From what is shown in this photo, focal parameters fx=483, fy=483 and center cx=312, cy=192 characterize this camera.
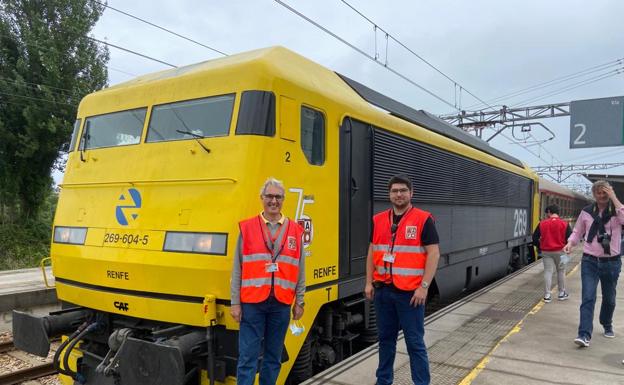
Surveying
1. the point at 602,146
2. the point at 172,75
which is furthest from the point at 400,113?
the point at 602,146

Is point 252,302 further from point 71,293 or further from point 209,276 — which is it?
point 71,293

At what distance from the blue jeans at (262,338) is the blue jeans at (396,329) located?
83 cm

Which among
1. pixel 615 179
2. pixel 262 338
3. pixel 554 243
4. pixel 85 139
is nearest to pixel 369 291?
pixel 262 338

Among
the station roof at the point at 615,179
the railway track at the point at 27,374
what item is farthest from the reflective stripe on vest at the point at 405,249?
the station roof at the point at 615,179

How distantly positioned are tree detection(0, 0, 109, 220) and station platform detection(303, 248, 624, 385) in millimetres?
15183

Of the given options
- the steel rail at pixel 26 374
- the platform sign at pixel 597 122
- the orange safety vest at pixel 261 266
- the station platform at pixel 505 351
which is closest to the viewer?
the orange safety vest at pixel 261 266

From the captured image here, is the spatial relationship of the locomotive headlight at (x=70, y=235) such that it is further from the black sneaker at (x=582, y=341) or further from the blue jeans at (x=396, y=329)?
the black sneaker at (x=582, y=341)

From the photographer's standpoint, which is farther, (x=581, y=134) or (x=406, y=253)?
(x=581, y=134)

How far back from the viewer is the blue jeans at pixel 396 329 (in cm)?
366

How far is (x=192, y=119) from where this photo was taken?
415cm

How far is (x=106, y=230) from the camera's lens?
13.7ft

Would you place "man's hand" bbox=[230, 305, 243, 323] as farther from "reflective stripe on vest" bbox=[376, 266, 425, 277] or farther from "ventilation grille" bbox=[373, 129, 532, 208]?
"ventilation grille" bbox=[373, 129, 532, 208]

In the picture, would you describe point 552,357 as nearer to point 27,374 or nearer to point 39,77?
point 27,374

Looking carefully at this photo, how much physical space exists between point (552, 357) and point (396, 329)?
2247 mm
